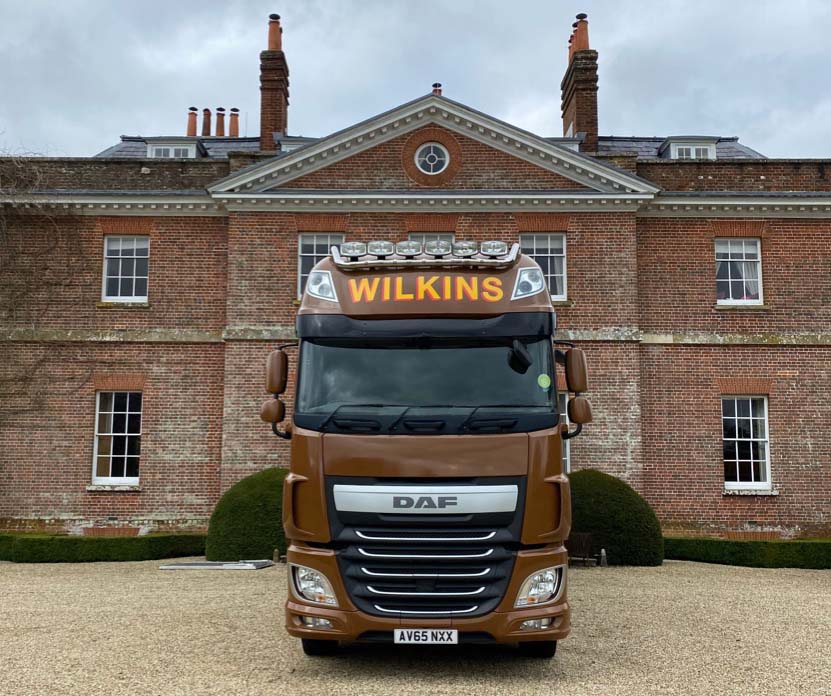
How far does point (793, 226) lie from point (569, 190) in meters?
5.17

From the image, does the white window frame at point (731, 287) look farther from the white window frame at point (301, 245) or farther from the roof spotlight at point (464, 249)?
the roof spotlight at point (464, 249)

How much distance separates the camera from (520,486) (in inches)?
249

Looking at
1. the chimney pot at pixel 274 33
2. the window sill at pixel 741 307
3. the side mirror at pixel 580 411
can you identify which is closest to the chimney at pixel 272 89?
the chimney pot at pixel 274 33

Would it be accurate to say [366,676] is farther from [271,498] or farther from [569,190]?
[569,190]

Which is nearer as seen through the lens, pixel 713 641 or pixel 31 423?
pixel 713 641

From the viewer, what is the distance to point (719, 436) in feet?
59.0

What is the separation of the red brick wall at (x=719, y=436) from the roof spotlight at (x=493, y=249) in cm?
1169

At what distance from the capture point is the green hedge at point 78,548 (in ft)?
50.8

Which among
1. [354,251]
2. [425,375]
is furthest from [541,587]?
[354,251]

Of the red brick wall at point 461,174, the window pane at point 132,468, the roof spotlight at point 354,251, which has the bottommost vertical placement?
the window pane at point 132,468

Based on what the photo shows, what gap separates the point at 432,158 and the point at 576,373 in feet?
40.7

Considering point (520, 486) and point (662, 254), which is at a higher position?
point (662, 254)

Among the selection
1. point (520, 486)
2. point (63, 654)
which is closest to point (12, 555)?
point (63, 654)

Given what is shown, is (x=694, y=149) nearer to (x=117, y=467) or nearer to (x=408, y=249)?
(x=117, y=467)
